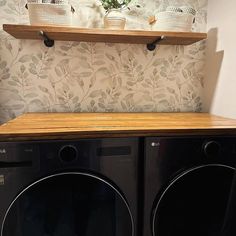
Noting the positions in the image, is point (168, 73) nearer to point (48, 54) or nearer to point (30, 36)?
point (48, 54)

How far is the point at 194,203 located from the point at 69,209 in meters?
0.54

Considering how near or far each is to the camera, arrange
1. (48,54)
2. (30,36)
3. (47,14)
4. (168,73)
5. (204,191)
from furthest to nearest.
→ (168,73) → (48,54) → (30,36) → (47,14) → (204,191)

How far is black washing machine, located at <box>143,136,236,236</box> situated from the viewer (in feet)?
3.03

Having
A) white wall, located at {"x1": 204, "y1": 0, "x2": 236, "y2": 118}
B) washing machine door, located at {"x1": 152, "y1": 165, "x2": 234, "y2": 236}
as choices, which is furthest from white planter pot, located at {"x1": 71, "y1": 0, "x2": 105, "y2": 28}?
washing machine door, located at {"x1": 152, "y1": 165, "x2": 234, "y2": 236}

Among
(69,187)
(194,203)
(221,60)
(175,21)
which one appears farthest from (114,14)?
(194,203)

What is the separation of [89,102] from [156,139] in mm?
650

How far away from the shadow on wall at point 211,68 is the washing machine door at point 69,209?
0.94m

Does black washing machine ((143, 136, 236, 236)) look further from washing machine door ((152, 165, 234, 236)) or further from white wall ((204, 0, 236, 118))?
white wall ((204, 0, 236, 118))

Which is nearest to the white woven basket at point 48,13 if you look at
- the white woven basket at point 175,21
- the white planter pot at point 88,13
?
the white planter pot at point 88,13

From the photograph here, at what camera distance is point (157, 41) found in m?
1.31

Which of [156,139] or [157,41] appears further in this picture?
[157,41]

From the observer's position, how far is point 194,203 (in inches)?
38.1

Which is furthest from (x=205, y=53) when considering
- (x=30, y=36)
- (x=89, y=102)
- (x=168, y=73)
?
(x=30, y=36)

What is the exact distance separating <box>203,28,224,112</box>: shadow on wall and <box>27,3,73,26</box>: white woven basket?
92 cm
